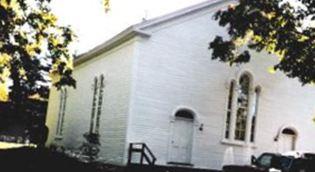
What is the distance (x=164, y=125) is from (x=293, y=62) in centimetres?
657

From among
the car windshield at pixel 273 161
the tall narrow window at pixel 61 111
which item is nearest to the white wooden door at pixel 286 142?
the car windshield at pixel 273 161

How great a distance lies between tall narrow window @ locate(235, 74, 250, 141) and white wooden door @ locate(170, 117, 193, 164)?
292 centimetres

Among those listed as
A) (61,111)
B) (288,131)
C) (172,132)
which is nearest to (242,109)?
(288,131)

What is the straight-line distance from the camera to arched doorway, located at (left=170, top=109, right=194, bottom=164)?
2512cm

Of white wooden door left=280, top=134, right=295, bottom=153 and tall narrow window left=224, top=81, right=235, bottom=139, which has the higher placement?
tall narrow window left=224, top=81, right=235, bottom=139

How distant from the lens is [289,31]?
20891mm

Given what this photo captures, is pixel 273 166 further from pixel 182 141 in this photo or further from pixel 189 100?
pixel 189 100

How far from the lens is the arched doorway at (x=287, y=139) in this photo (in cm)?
2873

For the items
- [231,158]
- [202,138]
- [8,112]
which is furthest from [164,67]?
[8,112]

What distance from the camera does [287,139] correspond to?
29.0m

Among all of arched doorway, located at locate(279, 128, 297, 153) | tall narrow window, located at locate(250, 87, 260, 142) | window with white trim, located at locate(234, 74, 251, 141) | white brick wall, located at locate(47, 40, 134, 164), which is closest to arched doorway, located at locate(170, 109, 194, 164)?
white brick wall, located at locate(47, 40, 134, 164)

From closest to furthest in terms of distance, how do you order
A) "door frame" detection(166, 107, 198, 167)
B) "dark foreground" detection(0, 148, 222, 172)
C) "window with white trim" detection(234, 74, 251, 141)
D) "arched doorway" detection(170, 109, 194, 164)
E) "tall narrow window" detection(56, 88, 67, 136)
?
1. "dark foreground" detection(0, 148, 222, 172)
2. "door frame" detection(166, 107, 198, 167)
3. "arched doorway" detection(170, 109, 194, 164)
4. "window with white trim" detection(234, 74, 251, 141)
5. "tall narrow window" detection(56, 88, 67, 136)

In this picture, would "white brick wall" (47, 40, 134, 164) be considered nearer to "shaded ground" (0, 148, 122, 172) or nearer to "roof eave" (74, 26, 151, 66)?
"roof eave" (74, 26, 151, 66)

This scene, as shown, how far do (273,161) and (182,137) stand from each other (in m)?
5.87
